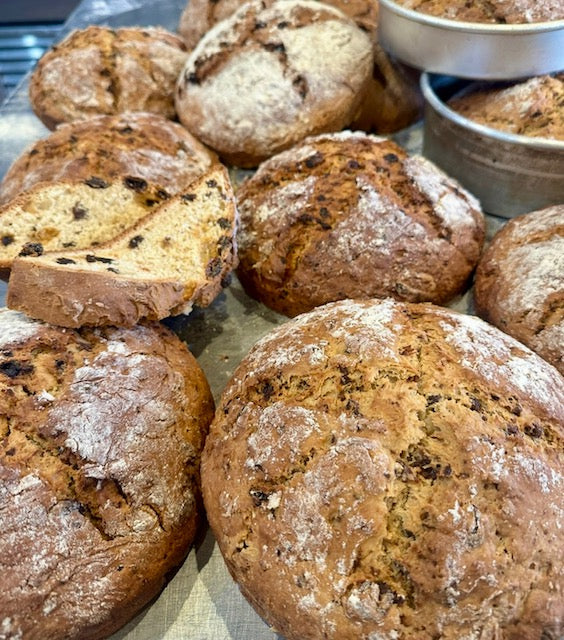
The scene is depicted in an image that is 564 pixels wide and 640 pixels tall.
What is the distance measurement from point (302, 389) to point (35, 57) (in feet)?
17.7

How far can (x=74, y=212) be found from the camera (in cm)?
238

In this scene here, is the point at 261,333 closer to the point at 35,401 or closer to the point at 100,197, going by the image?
the point at 100,197

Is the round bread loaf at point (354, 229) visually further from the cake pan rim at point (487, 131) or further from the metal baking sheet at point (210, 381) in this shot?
the cake pan rim at point (487, 131)

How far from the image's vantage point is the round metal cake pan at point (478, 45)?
7.97ft

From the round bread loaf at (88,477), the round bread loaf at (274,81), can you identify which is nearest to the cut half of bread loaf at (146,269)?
the round bread loaf at (88,477)

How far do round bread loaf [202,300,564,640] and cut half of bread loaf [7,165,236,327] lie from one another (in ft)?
1.80

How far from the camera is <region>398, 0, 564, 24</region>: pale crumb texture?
245 cm

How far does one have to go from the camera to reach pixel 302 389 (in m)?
1.67

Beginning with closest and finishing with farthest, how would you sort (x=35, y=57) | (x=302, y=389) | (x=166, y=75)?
1. (x=302, y=389)
2. (x=166, y=75)
3. (x=35, y=57)

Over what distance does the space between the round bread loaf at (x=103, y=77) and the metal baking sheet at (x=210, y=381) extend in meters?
0.65

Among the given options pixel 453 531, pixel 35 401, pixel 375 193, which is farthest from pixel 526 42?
pixel 35 401

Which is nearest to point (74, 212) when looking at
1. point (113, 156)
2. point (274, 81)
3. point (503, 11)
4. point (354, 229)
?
point (113, 156)

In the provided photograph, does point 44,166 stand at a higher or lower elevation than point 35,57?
higher

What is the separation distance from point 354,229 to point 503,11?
1178 millimetres
